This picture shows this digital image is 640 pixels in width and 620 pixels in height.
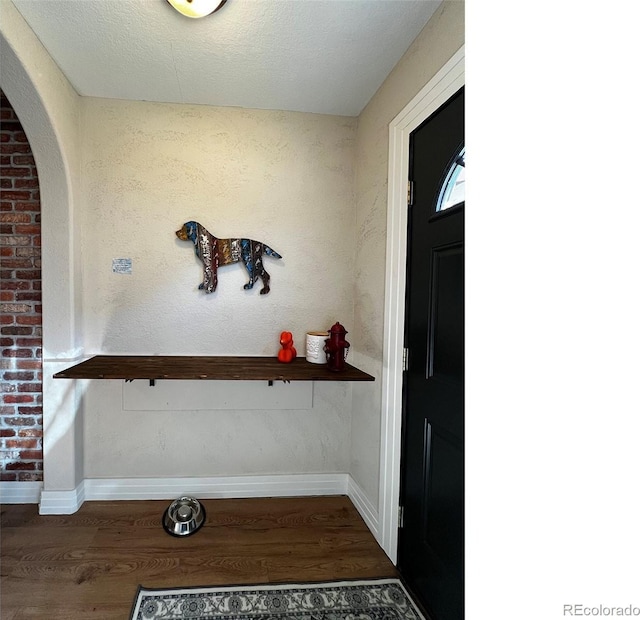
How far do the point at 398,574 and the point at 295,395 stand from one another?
3.86 ft

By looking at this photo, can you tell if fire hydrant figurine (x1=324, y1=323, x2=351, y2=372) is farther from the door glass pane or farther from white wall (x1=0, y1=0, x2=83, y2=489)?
white wall (x1=0, y1=0, x2=83, y2=489)

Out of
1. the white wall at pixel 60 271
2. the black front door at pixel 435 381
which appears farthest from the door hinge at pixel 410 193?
the white wall at pixel 60 271

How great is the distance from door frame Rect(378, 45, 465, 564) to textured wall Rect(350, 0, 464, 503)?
85 millimetres

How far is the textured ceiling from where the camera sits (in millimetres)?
1662

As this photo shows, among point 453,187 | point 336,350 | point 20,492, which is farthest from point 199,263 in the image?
point 20,492

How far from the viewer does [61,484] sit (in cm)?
233

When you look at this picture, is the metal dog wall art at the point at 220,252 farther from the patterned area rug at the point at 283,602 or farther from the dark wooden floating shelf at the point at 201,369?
the patterned area rug at the point at 283,602

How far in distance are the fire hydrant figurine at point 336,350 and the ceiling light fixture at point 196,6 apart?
5.36ft

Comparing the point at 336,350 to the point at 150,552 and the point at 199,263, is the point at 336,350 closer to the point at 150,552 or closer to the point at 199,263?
the point at 199,263

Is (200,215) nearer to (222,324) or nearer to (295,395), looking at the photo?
(222,324)

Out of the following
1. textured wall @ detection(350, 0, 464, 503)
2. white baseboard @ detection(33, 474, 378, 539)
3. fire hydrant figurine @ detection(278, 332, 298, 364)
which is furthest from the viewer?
fire hydrant figurine @ detection(278, 332, 298, 364)

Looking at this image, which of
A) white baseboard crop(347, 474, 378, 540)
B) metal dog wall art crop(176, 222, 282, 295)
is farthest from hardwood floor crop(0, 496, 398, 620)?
metal dog wall art crop(176, 222, 282, 295)

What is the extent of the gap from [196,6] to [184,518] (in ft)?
8.36
